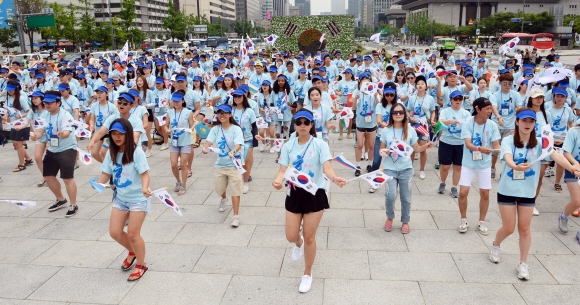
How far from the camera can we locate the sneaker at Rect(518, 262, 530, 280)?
462 centimetres

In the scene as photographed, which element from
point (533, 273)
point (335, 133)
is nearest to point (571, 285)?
point (533, 273)

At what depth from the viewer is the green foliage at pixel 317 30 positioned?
1198 inches

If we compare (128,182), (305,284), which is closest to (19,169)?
(128,182)

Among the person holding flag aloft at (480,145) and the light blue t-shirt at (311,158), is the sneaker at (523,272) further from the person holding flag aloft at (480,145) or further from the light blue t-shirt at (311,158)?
the light blue t-shirt at (311,158)

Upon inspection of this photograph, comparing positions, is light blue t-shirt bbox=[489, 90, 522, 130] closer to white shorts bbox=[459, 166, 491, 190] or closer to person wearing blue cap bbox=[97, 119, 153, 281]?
white shorts bbox=[459, 166, 491, 190]

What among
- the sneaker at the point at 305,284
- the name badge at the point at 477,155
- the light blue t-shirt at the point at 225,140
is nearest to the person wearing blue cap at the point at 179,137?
the light blue t-shirt at the point at 225,140

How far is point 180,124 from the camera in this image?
7605 mm

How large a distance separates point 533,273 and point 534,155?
4.11 ft

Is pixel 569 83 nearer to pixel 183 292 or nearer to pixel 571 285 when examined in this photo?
pixel 571 285

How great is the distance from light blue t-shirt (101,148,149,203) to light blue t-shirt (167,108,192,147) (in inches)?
110

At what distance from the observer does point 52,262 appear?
5.31 m

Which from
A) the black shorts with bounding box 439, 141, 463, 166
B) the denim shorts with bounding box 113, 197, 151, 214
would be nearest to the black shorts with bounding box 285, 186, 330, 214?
the denim shorts with bounding box 113, 197, 151, 214

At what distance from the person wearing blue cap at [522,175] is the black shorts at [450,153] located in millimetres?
2133

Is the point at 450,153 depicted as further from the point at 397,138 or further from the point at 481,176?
the point at 397,138
